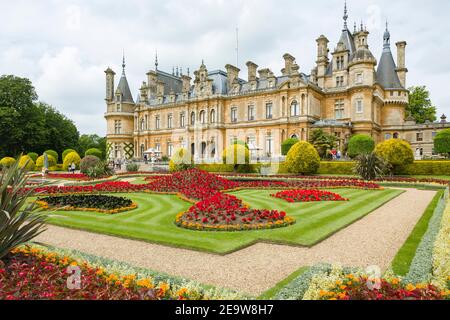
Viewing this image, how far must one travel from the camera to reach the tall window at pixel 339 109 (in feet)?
123

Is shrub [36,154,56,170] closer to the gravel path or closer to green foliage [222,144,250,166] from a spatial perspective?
green foliage [222,144,250,166]

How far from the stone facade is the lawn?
19961mm

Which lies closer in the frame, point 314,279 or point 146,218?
point 314,279

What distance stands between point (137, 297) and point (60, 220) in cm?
732

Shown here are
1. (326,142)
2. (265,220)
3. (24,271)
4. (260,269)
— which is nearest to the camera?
(24,271)

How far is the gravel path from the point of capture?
5.50 m

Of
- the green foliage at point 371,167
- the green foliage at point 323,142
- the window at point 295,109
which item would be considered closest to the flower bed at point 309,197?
the green foliage at point 371,167

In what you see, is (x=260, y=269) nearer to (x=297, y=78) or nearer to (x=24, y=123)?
(x=297, y=78)

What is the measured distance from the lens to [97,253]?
22.6 ft

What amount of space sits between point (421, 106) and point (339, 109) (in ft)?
65.8

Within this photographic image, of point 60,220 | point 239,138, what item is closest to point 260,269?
point 60,220

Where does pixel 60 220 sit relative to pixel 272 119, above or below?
below

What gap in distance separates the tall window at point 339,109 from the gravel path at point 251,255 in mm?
30302

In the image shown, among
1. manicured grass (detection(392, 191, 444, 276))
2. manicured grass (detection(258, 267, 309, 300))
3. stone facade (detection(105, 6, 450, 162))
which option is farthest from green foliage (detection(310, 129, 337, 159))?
manicured grass (detection(258, 267, 309, 300))
